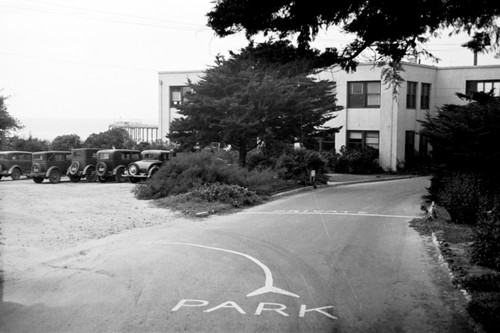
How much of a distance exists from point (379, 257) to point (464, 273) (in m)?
2.27

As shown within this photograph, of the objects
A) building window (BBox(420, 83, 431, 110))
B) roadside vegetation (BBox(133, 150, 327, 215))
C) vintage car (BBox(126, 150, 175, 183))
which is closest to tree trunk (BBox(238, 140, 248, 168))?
roadside vegetation (BBox(133, 150, 327, 215))

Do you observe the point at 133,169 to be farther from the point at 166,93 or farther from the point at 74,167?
the point at 166,93

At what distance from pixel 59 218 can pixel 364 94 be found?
98.1 feet

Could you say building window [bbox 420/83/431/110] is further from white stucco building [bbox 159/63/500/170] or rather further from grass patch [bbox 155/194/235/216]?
grass patch [bbox 155/194/235/216]

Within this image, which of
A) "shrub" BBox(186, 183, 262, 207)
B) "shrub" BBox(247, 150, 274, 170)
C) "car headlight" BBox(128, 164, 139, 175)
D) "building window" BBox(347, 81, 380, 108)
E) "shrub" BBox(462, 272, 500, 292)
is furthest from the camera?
"building window" BBox(347, 81, 380, 108)

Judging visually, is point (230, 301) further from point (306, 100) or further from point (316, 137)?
point (316, 137)

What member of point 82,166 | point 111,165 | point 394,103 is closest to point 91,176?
point 82,166

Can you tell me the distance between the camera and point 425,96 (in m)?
43.4

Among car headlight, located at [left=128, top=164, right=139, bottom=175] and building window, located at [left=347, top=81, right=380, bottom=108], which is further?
building window, located at [left=347, top=81, right=380, bottom=108]

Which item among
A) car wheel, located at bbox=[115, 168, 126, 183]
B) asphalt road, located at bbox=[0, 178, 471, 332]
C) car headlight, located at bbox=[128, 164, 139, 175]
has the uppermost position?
car headlight, located at bbox=[128, 164, 139, 175]

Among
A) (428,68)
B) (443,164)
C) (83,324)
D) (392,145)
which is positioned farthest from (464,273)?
(428,68)

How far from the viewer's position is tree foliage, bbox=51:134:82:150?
43875 mm

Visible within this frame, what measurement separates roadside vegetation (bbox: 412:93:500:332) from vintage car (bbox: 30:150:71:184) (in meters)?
21.4

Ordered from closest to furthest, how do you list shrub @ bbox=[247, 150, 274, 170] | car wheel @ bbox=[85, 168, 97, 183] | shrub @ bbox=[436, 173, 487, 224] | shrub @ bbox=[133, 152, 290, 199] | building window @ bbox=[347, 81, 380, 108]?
1. shrub @ bbox=[436, 173, 487, 224]
2. shrub @ bbox=[133, 152, 290, 199]
3. shrub @ bbox=[247, 150, 274, 170]
4. car wheel @ bbox=[85, 168, 97, 183]
5. building window @ bbox=[347, 81, 380, 108]
